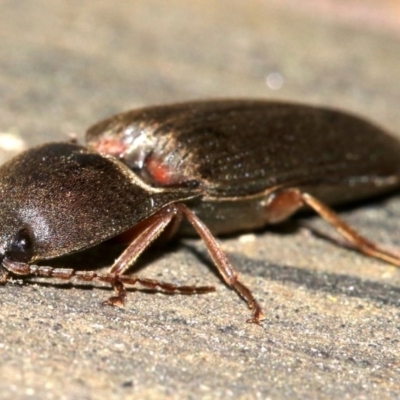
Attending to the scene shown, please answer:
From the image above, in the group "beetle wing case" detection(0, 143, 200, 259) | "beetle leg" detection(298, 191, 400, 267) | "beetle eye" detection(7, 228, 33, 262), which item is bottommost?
"beetle leg" detection(298, 191, 400, 267)

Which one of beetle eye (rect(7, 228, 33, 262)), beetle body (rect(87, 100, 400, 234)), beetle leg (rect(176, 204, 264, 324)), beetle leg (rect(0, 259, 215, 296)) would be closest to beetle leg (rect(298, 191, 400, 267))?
beetle body (rect(87, 100, 400, 234))

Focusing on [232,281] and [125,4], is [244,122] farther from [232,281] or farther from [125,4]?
[125,4]

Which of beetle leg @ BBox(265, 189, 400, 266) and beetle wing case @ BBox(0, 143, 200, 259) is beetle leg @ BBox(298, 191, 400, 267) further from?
beetle wing case @ BBox(0, 143, 200, 259)

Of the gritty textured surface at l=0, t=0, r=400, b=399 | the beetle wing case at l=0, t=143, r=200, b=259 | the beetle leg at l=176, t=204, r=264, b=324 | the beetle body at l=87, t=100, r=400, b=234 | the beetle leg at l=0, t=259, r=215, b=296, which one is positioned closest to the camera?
the gritty textured surface at l=0, t=0, r=400, b=399

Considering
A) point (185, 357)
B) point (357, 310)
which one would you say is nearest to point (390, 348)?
point (357, 310)

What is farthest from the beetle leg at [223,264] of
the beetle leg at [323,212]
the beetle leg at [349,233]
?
the beetle leg at [349,233]

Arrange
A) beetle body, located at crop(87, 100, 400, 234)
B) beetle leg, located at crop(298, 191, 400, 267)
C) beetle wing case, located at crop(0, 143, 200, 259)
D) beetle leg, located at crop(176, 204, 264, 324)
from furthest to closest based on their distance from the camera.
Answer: beetle leg, located at crop(298, 191, 400, 267) < beetle body, located at crop(87, 100, 400, 234) < beetle leg, located at crop(176, 204, 264, 324) < beetle wing case, located at crop(0, 143, 200, 259)

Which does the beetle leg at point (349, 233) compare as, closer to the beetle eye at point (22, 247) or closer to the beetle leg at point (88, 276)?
the beetle leg at point (88, 276)

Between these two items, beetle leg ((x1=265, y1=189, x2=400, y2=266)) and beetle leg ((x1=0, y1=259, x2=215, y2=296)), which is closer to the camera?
beetle leg ((x1=0, y1=259, x2=215, y2=296))
